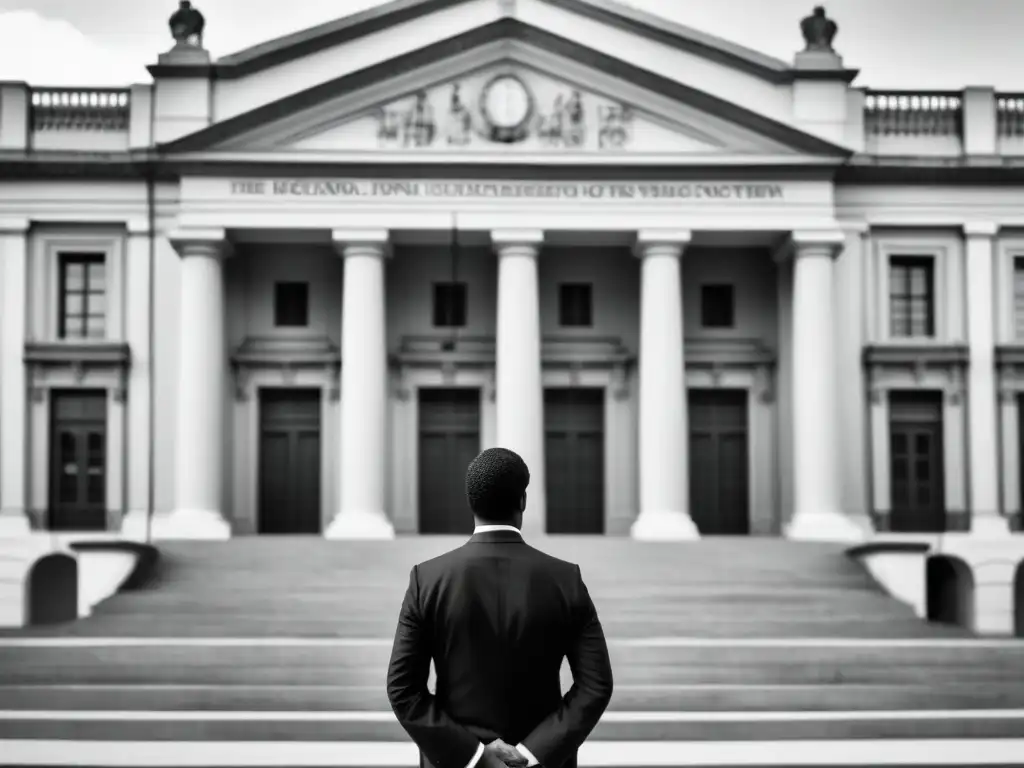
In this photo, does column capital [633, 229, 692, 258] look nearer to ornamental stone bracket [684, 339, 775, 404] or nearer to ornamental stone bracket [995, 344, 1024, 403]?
ornamental stone bracket [684, 339, 775, 404]

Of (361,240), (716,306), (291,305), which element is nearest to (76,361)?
(291,305)

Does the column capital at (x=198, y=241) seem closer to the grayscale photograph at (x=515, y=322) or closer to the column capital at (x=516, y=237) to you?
the grayscale photograph at (x=515, y=322)

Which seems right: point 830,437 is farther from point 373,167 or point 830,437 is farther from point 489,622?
point 489,622

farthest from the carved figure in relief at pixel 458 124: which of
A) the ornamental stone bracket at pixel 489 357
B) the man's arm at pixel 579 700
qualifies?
the man's arm at pixel 579 700

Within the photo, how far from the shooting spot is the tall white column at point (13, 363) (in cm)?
2933

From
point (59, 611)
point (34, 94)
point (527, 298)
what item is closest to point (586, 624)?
point (527, 298)

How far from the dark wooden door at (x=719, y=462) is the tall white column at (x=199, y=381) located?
11.2 metres

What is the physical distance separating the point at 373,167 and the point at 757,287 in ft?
32.5

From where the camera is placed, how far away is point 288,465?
30719 mm

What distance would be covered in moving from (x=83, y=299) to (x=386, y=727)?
1884 cm

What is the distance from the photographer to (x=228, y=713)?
15.5m

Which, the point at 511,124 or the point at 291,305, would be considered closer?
the point at 511,124

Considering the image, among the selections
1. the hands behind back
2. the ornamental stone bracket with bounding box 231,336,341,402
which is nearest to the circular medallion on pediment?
the ornamental stone bracket with bounding box 231,336,341,402

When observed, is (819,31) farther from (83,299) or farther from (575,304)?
(83,299)
